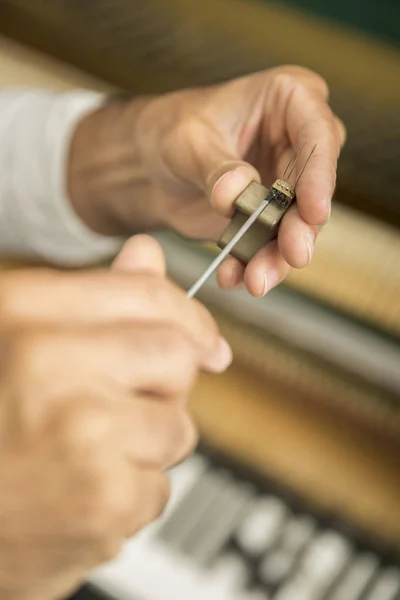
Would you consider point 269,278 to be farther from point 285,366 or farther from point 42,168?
point 42,168

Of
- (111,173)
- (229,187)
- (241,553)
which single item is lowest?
(241,553)

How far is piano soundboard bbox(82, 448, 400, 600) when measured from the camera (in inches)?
32.8

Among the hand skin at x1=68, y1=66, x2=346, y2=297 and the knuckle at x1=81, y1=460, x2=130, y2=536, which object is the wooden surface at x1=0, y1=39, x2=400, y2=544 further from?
the knuckle at x1=81, y1=460, x2=130, y2=536

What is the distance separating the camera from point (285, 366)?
0.90 metres

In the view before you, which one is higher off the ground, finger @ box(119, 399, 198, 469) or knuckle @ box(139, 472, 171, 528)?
finger @ box(119, 399, 198, 469)

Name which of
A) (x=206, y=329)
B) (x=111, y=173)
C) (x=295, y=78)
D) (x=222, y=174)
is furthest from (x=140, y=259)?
(x=111, y=173)

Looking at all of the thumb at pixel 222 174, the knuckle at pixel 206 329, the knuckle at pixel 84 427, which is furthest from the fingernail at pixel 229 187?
the knuckle at pixel 84 427

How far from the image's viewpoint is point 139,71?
871 millimetres

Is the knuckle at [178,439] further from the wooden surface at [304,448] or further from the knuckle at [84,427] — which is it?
the wooden surface at [304,448]

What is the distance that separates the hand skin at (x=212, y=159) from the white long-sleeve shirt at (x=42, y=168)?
20mm

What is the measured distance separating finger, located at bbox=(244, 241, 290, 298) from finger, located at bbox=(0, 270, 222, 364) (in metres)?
0.11

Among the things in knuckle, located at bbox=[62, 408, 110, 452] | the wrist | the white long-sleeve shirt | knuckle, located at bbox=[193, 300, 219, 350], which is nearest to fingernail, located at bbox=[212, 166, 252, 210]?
knuckle, located at bbox=[193, 300, 219, 350]

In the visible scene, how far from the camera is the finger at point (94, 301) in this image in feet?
1.11

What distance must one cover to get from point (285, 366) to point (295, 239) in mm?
470
